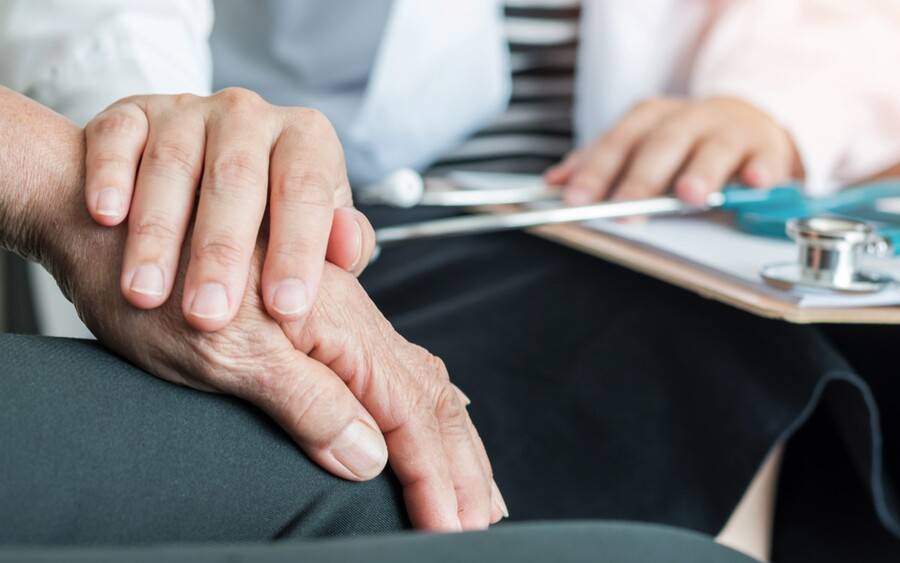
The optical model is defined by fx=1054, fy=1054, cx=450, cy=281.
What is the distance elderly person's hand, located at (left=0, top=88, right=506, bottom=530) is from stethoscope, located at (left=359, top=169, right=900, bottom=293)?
0.70 feet

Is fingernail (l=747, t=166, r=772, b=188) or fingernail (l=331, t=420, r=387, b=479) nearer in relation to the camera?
fingernail (l=331, t=420, r=387, b=479)

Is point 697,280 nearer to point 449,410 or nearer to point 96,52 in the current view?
point 449,410

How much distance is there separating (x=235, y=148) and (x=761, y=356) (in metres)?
0.33

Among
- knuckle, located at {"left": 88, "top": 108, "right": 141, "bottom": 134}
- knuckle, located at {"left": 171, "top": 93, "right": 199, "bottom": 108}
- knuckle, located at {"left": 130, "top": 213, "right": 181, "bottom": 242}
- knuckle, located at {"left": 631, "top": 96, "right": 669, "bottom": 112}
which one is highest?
knuckle, located at {"left": 171, "top": 93, "right": 199, "bottom": 108}

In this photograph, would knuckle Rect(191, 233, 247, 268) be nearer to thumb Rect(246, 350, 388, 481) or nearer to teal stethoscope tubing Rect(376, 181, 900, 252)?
thumb Rect(246, 350, 388, 481)

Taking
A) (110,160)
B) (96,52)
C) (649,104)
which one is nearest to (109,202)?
(110,160)

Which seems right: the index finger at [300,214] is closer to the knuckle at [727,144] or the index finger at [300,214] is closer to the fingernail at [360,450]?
the fingernail at [360,450]

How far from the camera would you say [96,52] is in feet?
2.13

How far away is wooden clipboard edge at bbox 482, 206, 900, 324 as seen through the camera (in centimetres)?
51

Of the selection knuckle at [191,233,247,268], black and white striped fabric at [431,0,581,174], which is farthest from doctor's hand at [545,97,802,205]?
knuckle at [191,233,247,268]

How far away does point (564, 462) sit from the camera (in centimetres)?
57

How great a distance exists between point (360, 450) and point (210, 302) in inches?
3.1

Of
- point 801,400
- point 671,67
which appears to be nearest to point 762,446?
point 801,400

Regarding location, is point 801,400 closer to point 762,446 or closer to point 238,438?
point 762,446
